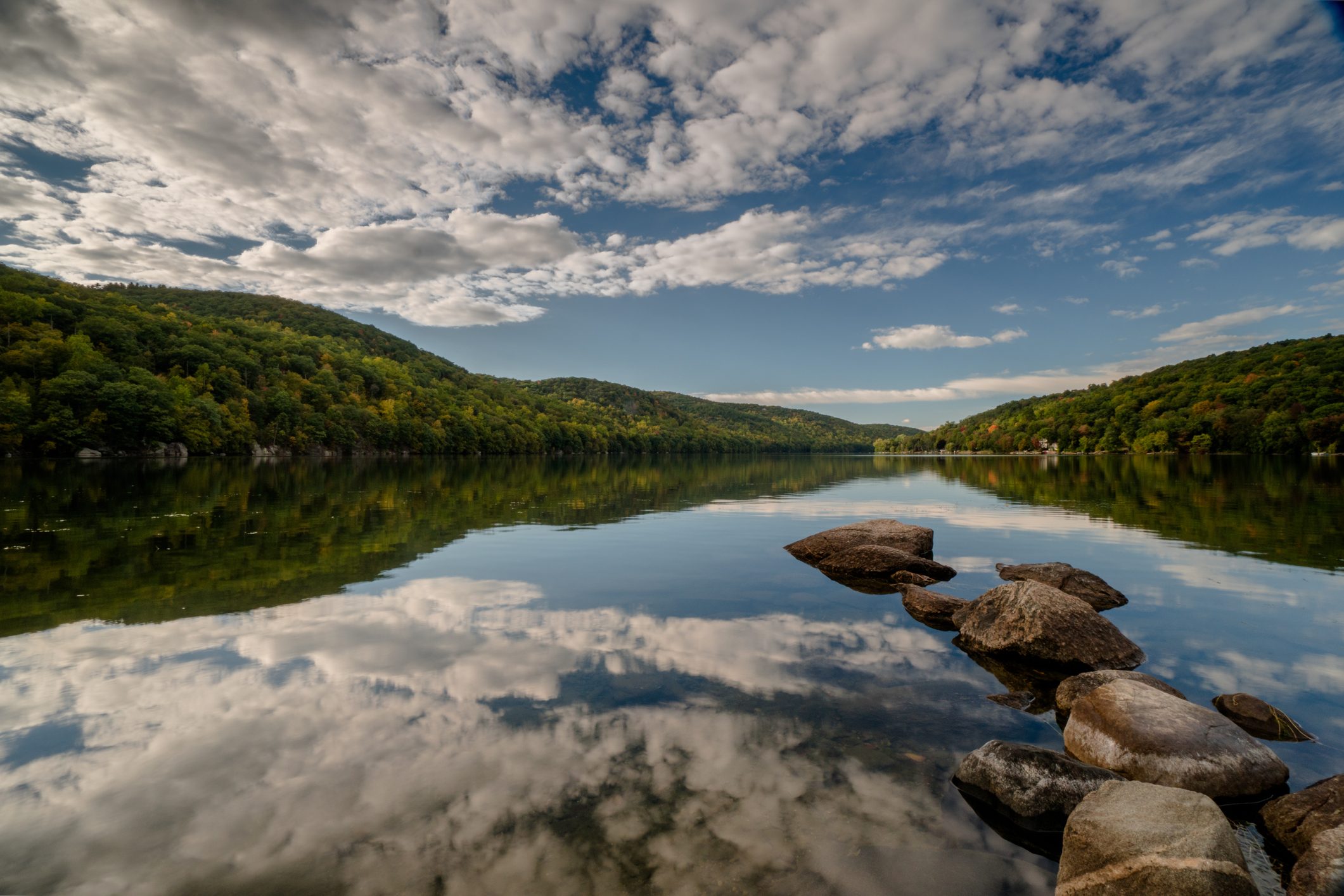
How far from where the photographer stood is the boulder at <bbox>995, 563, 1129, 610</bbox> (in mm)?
14984

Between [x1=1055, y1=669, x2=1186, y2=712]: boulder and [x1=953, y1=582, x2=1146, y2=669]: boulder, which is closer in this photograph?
[x1=1055, y1=669, x2=1186, y2=712]: boulder

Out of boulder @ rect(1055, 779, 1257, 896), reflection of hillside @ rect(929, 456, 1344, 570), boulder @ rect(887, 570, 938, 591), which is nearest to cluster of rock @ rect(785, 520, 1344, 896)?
boulder @ rect(1055, 779, 1257, 896)

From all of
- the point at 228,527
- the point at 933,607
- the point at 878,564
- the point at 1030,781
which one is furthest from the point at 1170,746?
the point at 228,527

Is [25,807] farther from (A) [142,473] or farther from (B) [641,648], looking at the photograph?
(A) [142,473]

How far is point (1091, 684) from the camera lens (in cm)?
910

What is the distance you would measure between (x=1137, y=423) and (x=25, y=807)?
20344cm

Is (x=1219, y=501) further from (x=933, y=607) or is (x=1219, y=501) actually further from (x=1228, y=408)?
(x=1228, y=408)

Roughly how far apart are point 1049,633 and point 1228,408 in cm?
17059

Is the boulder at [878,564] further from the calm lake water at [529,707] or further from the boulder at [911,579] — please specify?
the calm lake water at [529,707]

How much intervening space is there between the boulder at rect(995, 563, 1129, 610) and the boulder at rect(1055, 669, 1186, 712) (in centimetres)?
534

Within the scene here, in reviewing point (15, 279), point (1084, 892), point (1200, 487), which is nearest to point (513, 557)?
point (1084, 892)

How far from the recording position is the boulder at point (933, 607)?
13.7 meters

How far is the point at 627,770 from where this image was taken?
22.8ft

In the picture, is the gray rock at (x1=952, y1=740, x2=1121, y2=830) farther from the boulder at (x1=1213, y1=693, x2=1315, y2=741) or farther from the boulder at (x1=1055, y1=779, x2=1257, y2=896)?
the boulder at (x1=1213, y1=693, x2=1315, y2=741)
